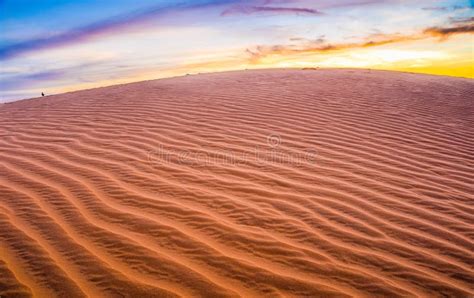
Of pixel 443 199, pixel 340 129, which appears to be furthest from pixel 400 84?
pixel 443 199

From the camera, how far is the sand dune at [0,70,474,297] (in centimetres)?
238

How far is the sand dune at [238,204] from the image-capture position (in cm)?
238

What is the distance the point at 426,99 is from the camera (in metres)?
7.89

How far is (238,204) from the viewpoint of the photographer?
3.29 m

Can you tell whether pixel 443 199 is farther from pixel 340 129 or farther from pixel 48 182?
pixel 48 182

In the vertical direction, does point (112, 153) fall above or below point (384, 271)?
above

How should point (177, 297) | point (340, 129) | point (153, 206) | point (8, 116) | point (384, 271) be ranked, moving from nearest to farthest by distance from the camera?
point (177, 297) → point (384, 271) → point (153, 206) → point (340, 129) → point (8, 116)

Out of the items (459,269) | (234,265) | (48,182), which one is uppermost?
(48,182)

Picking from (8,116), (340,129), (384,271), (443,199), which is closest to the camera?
(384,271)

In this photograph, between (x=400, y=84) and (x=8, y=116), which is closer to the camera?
(x=8, y=116)

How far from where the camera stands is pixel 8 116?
742 centimetres

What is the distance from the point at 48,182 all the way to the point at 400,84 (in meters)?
8.37

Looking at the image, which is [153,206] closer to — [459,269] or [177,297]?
[177,297]

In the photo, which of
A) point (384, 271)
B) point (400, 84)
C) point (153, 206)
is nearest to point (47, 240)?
point (153, 206)
